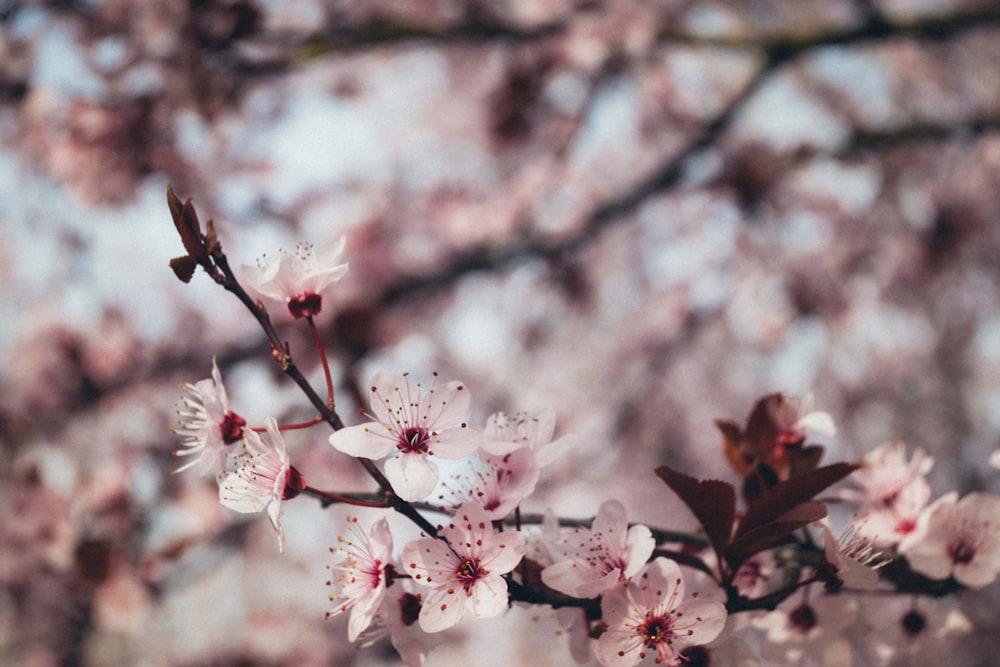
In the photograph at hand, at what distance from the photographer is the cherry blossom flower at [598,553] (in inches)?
25.2

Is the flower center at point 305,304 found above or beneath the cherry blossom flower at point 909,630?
above

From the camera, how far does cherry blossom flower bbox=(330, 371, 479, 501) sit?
0.63 meters

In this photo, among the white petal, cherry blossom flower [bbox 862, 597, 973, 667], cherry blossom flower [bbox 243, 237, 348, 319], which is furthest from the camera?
cherry blossom flower [bbox 862, 597, 973, 667]

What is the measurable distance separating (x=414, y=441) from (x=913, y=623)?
680 mm

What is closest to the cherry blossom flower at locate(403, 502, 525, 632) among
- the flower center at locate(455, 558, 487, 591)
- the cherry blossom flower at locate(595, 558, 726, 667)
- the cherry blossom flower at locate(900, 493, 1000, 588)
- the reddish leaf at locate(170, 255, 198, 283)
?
the flower center at locate(455, 558, 487, 591)

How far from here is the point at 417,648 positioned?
71 cm

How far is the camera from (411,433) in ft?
2.30

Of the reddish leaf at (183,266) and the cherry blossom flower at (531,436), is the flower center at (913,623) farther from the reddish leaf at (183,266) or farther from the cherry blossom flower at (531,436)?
the reddish leaf at (183,266)

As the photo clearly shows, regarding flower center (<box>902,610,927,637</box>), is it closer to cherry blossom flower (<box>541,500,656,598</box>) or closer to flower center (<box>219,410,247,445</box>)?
cherry blossom flower (<box>541,500,656,598</box>)

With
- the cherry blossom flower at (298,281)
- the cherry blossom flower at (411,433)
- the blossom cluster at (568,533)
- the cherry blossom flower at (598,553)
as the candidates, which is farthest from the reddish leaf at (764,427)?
the cherry blossom flower at (298,281)

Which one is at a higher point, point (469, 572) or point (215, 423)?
point (215, 423)

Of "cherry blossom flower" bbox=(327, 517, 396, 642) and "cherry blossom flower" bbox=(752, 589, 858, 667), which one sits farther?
"cherry blossom flower" bbox=(752, 589, 858, 667)

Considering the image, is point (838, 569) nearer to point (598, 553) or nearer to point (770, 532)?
point (770, 532)

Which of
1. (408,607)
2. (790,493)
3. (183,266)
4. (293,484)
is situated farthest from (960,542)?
(183,266)
